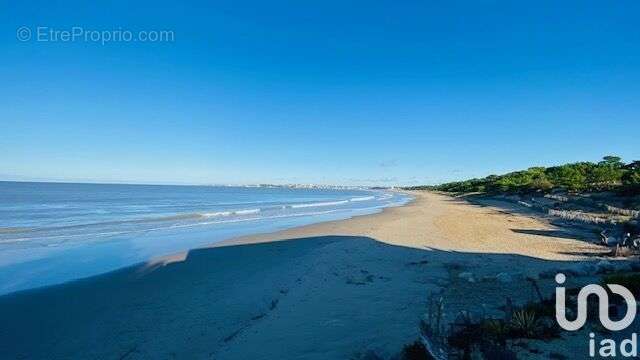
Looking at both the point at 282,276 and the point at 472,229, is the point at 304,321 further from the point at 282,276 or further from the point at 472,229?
the point at 472,229

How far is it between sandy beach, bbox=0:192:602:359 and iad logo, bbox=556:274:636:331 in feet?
4.83

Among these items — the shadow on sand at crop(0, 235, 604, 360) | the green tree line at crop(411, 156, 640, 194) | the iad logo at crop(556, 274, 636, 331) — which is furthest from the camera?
the green tree line at crop(411, 156, 640, 194)

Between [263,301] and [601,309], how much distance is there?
7060mm

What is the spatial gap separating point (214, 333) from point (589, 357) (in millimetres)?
6395

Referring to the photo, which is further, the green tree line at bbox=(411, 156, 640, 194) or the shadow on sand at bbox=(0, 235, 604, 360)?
the green tree line at bbox=(411, 156, 640, 194)

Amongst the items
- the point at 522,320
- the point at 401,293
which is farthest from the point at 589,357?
the point at 401,293

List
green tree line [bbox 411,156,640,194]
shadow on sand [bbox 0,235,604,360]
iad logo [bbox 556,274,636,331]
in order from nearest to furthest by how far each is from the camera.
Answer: iad logo [bbox 556,274,636,331] → shadow on sand [bbox 0,235,604,360] → green tree line [bbox 411,156,640,194]

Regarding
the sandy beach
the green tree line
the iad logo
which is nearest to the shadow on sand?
the sandy beach

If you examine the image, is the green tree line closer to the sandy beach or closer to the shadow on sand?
the sandy beach

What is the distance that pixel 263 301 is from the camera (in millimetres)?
10328

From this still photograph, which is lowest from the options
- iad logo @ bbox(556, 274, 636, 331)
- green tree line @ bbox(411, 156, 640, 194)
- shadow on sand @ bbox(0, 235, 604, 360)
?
shadow on sand @ bbox(0, 235, 604, 360)

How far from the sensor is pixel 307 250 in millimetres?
17969

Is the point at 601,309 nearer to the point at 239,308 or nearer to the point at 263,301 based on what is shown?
the point at 263,301

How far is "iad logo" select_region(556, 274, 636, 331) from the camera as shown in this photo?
729 cm
